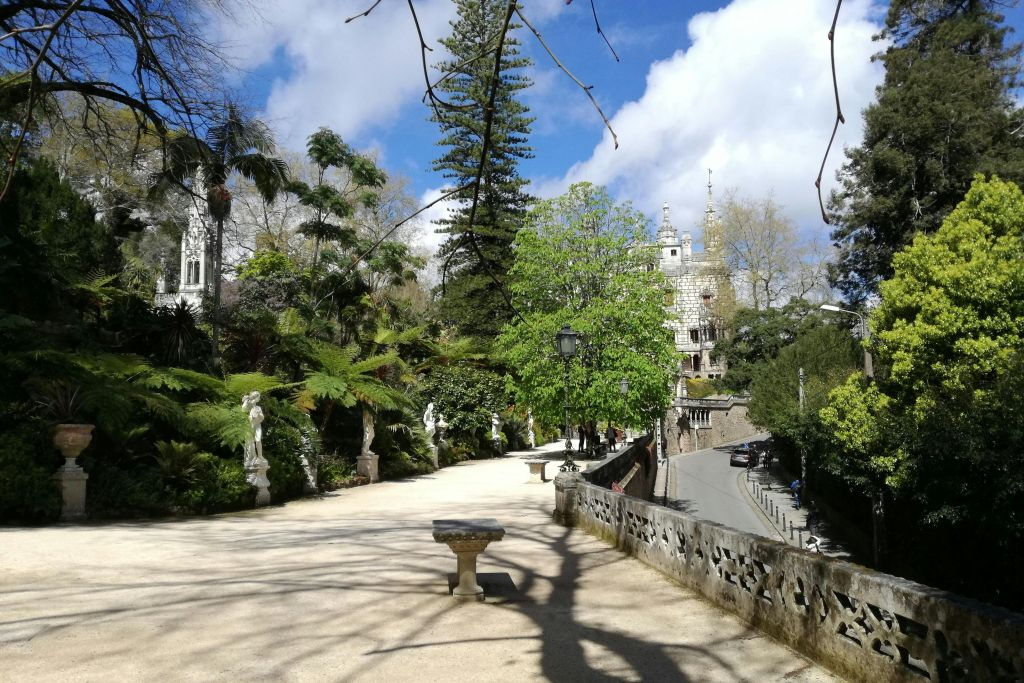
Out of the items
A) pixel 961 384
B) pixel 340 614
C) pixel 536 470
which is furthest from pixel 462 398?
pixel 340 614

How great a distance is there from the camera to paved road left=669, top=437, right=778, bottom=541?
94.9ft

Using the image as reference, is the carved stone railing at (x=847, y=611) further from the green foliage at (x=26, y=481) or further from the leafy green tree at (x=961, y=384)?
the green foliage at (x=26, y=481)

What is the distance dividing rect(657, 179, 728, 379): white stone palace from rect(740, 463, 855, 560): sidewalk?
9.21 m

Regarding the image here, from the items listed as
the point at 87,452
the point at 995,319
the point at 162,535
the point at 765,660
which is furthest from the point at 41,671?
the point at 995,319

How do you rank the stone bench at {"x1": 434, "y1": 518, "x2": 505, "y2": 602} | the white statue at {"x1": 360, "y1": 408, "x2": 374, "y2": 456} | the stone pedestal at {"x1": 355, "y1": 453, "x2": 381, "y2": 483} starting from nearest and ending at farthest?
the stone bench at {"x1": 434, "y1": 518, "x2": 505, "y2": 602} → the white statue at {"x1": 360, "y1": 408, "x2": 374, "y2": 456} → the stone pedestal at {"x1": 355, "y1": 453, "x2": 381, "y2": 483}

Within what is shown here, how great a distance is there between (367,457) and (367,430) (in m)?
0.77

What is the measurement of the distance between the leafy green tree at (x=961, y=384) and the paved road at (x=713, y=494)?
435 cm

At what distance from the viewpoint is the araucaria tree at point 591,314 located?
2677 centimetres

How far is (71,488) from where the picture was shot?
435 inches

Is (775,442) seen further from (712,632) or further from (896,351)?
(712,632)

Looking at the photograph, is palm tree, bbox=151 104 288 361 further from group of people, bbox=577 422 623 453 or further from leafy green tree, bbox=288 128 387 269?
group of people, bbox=577 422 623 453

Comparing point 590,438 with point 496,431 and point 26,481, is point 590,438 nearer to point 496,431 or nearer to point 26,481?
point 496,431

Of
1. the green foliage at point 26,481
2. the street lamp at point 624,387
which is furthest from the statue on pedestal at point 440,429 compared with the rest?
the green foliage at point 26,481

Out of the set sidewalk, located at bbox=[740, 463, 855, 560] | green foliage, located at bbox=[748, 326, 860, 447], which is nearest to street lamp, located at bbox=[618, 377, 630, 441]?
sidewalk, located at bbox=[740, 463, 855, 560]
